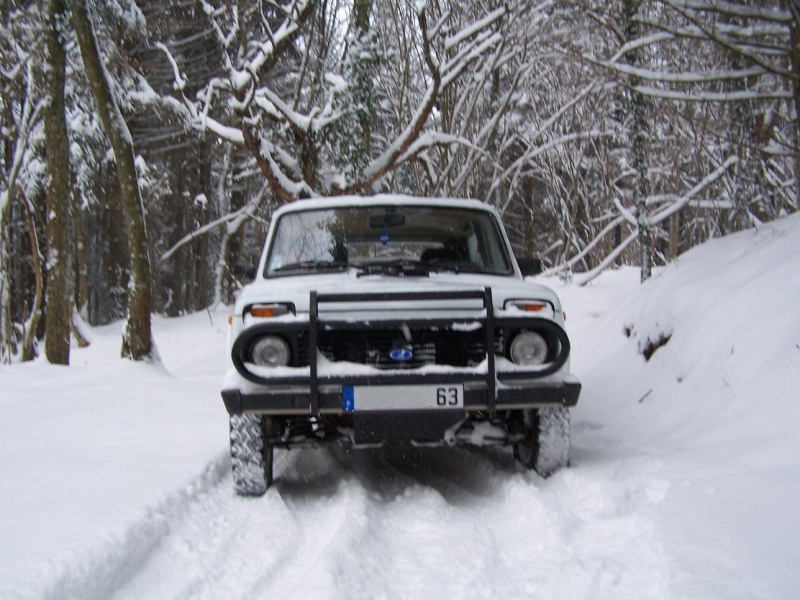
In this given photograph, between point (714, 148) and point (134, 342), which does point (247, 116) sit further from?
point (714, 148)

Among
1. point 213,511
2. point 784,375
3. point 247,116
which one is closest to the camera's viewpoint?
point 213,511

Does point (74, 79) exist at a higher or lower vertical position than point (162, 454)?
higher

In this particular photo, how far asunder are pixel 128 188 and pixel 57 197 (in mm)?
2125

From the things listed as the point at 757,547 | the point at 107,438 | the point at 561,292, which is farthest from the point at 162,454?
the point at 561,292

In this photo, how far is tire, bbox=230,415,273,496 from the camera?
377cm

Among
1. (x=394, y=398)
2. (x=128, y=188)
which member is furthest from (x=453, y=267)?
(x=128, y=188)

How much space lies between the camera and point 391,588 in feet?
8.59

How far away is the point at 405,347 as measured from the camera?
3.68 metres

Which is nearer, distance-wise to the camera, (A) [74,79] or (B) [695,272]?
(B) [695,272]

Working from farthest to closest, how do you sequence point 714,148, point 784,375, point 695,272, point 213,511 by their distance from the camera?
point 714,148, point 695,272, point 784,375, point 213,511

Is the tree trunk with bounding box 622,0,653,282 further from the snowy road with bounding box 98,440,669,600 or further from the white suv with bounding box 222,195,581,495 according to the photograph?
the snowy road with bounding box 98,440,669,600

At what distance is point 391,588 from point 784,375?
3.00 meters

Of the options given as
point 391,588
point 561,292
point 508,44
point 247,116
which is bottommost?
point 561,292

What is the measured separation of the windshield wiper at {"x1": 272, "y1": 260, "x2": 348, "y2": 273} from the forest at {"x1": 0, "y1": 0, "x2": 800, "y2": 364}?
341 cm
